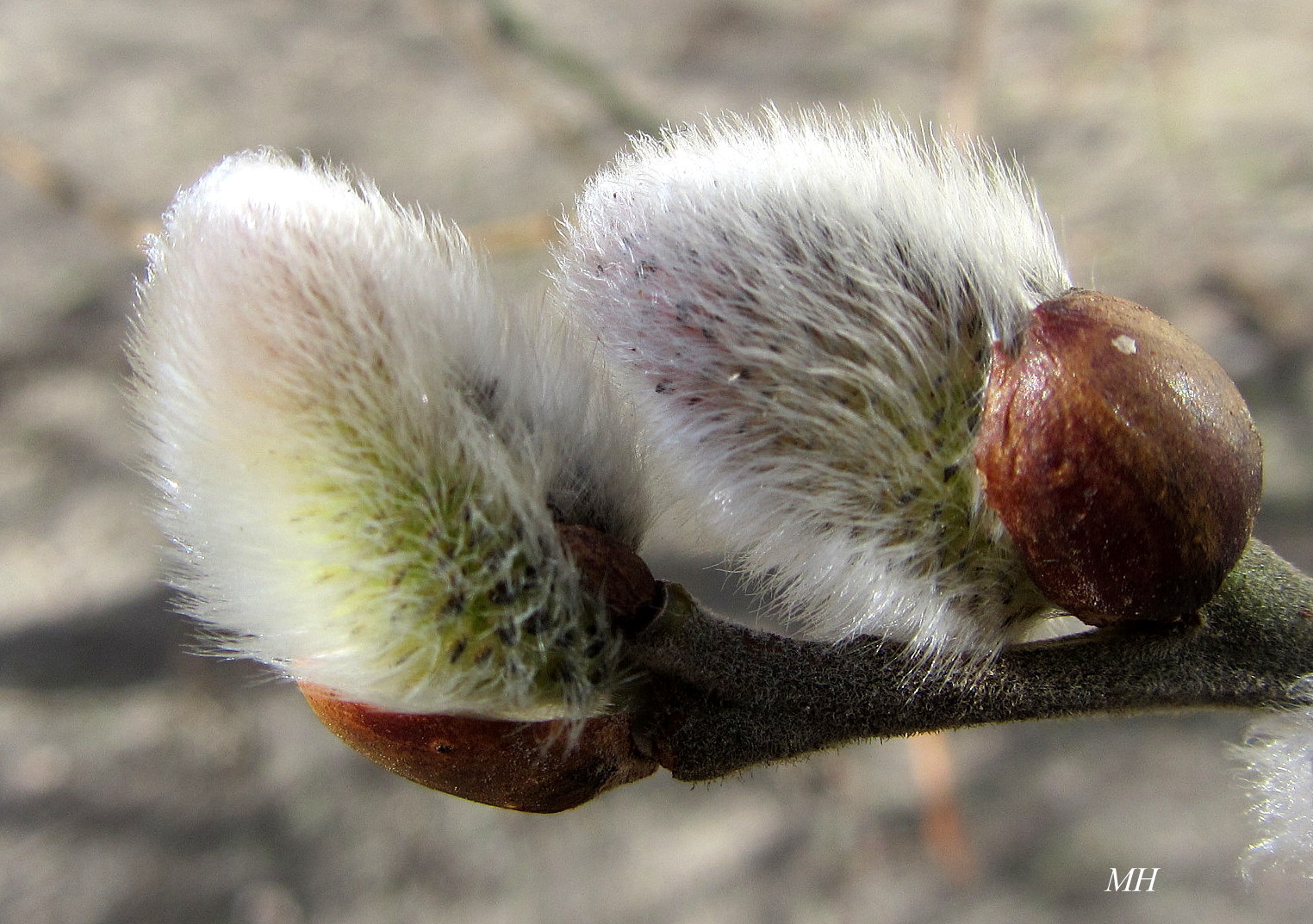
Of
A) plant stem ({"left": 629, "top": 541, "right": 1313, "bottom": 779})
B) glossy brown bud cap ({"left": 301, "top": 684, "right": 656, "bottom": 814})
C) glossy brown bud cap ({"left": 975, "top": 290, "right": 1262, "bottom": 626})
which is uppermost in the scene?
glossy brown bud cap ({"left": 975, "top": 290, "right": 1262, "bottom": 626})

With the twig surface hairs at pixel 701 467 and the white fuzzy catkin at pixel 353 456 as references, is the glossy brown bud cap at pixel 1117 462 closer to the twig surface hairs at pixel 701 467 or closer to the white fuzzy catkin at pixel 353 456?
the twig surface hairs at pixel 701 467

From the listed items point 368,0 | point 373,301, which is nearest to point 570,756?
point 373,301

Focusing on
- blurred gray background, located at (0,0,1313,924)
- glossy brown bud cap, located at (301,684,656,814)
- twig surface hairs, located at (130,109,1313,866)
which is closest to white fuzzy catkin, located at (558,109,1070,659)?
twig surface hairs, located at (130,109,1313,866)

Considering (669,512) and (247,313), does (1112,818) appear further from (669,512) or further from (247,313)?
(247,313)

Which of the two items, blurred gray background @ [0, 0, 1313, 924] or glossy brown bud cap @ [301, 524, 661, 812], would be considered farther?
blurred gray background @ [0, 0, 1313, 924]

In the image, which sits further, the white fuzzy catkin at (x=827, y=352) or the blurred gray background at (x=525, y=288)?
the blurred gray background at (x=525, y=288)

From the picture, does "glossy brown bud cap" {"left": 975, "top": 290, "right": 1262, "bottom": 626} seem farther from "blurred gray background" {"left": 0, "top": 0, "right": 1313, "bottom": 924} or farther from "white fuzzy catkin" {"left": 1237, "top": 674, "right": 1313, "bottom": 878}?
"blurred gray background" {"left": 0, "top": 0, "right": 1313, "bottom": 924}

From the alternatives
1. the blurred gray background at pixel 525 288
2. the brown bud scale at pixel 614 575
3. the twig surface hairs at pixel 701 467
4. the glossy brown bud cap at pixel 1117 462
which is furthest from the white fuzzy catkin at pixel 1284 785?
the blurred gray background at pixel 525 288
